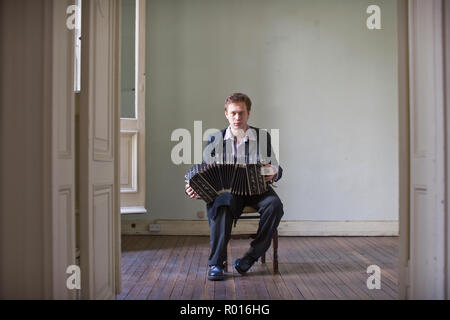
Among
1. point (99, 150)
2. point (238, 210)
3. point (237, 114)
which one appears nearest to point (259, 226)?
point (238, 210)

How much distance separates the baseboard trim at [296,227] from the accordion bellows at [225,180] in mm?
1393

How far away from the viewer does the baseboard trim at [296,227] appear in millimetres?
3941

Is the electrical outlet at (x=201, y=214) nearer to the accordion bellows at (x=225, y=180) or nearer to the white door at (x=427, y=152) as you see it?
the accordion bellows at (x=225, y=180)

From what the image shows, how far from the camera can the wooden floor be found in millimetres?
2229

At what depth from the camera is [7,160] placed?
1.39 m

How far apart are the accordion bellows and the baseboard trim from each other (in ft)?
4.57

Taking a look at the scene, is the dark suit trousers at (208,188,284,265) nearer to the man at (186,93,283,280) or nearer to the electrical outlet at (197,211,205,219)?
the man at (186,93,283,280)

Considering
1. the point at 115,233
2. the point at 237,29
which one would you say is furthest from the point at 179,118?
the point at 115,233

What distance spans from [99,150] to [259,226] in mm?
1211

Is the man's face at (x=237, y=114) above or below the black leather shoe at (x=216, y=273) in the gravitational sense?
above

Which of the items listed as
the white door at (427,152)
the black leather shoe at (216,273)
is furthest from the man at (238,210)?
the white door at (427,152)

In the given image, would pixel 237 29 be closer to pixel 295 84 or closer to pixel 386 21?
pixel 295 84

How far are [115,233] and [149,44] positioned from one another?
2.35 metres

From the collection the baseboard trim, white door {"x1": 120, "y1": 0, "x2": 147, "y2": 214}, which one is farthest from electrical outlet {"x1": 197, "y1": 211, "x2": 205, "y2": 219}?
white door {"x1": 120, "y1": 0, "x2": 147, "y2": 214}
